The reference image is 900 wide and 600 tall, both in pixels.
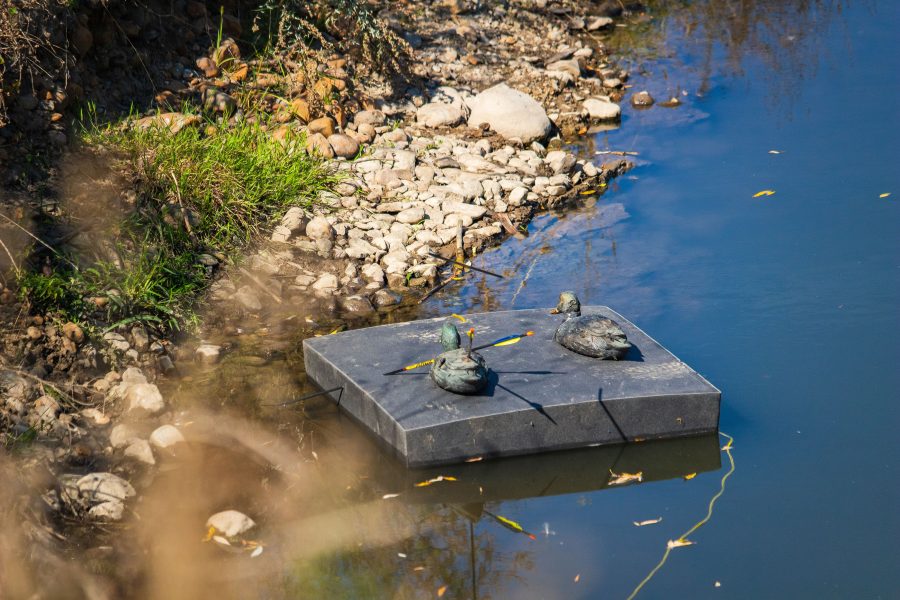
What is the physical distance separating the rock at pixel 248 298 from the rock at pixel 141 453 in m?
1.43

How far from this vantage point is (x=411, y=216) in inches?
263

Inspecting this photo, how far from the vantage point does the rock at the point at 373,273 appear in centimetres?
618

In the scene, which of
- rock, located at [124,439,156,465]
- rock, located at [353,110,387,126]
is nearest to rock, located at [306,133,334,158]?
rock, located at [353,110,387,126]

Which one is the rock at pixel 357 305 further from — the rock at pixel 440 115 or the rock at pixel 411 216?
the rock at pixel 440 115

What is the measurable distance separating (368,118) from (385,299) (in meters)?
2.07

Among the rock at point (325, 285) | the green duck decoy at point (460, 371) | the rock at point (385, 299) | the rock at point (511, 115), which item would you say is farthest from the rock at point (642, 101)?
the green duck decoy at point (460, 371)

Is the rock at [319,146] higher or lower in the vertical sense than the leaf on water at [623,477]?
higher

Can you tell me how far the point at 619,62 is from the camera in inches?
374

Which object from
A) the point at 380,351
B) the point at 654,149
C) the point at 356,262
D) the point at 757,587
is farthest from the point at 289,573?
the point at 654,149

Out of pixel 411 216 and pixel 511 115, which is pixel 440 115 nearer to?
pixel 511 115

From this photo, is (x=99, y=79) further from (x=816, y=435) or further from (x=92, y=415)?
(x=816, y=435)

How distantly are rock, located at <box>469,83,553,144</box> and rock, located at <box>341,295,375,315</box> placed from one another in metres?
2.36

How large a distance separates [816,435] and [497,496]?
1.53 m

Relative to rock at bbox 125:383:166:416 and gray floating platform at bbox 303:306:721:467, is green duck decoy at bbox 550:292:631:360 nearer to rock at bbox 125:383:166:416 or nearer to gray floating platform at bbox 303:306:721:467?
gray floating platform at bbox 303:306:721:467
